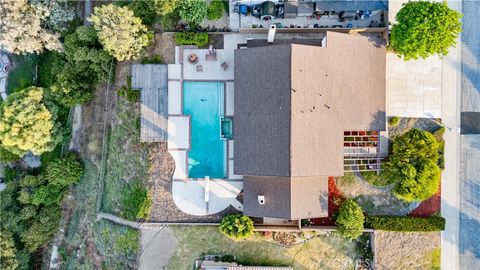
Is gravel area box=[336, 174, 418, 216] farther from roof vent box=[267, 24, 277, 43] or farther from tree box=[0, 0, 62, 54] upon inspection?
tree box=[0, 0, 62, 54]

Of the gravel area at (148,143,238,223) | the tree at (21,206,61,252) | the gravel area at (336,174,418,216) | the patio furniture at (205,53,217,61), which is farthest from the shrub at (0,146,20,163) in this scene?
the gravel area at (336,174,418,216)

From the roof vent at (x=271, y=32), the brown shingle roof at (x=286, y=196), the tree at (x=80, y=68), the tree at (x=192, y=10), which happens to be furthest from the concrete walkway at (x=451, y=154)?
the tree at (x=80, y=68)

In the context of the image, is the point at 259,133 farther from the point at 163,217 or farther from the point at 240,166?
the point at 163,217

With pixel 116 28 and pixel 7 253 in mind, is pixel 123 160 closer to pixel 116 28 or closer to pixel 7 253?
pixel 116 28

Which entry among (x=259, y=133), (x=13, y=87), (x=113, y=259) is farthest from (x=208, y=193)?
(x=13, y=87)

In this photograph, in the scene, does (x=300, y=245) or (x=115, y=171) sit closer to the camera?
(x=300, y=245)

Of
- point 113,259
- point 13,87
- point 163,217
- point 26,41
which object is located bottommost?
point 113,259

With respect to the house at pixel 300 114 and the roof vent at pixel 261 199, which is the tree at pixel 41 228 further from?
the roof vent at pixel 261 199
